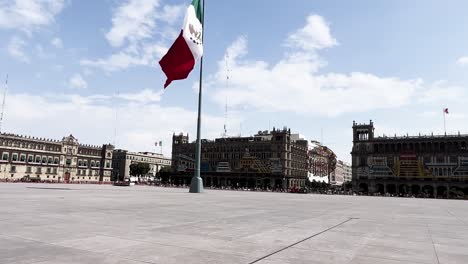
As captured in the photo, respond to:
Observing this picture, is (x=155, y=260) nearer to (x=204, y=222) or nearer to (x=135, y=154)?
(x=204, y=222)

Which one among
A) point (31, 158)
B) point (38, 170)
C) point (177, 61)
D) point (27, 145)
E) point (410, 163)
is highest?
point (177, 61)

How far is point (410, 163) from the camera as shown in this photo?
368 feet

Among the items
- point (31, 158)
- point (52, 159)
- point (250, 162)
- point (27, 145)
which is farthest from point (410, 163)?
point (27, 145)

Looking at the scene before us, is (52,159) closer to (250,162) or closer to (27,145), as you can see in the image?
(27,145)

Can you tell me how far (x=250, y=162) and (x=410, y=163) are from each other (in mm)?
53419

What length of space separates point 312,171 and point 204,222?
160 m

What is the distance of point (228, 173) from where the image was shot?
450 ft

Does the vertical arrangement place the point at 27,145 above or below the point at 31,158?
above

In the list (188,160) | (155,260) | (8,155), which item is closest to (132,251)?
(155,260)

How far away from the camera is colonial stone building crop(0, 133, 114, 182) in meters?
116

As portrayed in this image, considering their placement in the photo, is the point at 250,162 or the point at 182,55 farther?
the point at 250,162

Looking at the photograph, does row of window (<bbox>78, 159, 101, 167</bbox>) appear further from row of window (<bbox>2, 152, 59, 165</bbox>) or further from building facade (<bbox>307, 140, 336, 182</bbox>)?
building facade (<bbox>307, 140, 336, 182</bbox>)

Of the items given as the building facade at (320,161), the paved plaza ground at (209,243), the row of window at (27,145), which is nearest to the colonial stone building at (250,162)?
the building facade at (320,161)

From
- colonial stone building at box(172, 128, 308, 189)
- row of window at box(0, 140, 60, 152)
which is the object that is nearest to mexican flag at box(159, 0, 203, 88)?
colonial stone building at box(172, 128, 308, 189)
